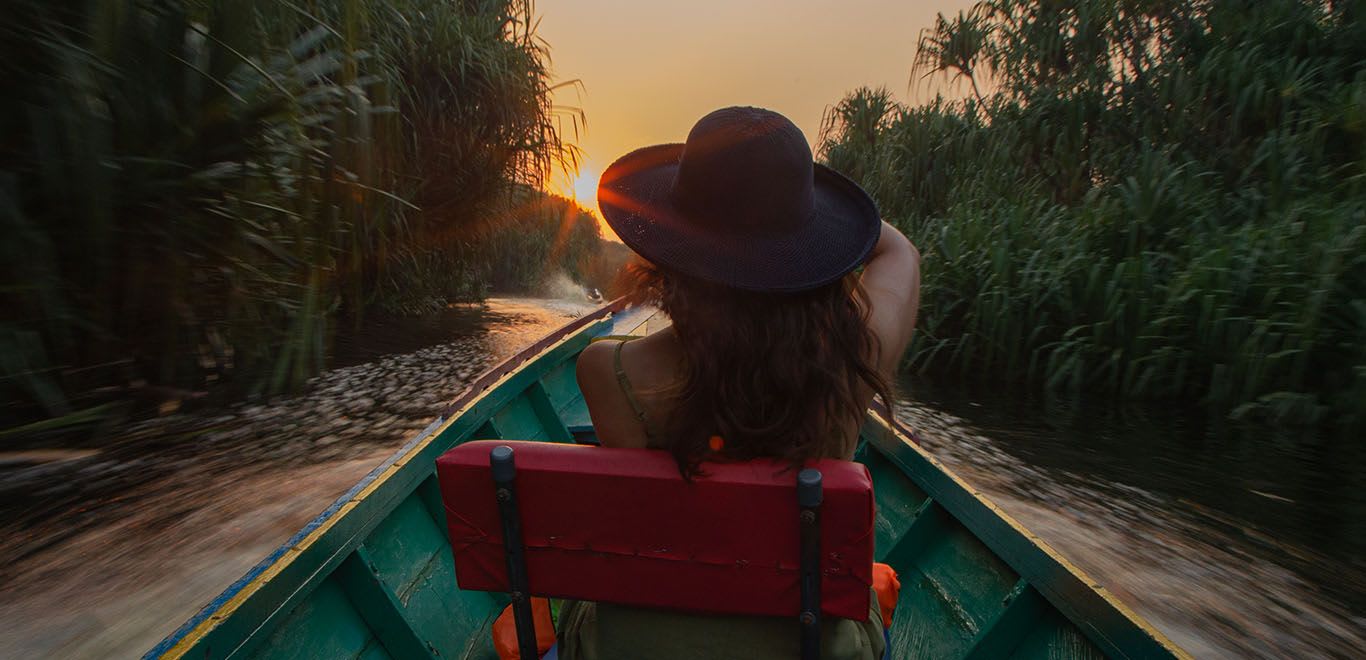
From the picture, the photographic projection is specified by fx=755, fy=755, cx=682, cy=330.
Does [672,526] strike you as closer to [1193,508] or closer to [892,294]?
[892,294]

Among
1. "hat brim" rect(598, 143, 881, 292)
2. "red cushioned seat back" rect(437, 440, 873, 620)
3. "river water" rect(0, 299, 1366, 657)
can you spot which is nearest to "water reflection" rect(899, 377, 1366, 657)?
"river water" rect(0, 299, 1366, 657)

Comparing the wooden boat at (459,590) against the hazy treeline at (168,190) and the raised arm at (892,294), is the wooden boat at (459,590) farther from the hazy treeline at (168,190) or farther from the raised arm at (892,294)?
the hazy treeline at (168,190)

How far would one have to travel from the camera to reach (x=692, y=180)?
3.79 ft

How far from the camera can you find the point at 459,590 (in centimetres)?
226

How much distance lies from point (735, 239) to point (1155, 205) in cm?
744

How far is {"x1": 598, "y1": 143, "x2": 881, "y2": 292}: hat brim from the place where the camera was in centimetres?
111

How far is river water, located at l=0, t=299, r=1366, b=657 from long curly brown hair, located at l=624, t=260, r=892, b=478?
345cm

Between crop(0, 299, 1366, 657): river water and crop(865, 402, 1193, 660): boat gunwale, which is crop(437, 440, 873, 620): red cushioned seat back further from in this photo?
crop(0, 299, 1366, 657): river water

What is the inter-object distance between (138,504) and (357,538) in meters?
3.67

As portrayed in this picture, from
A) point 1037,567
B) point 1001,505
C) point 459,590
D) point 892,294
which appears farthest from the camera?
point 1001,505

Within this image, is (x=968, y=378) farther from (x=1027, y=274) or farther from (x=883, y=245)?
(x=883, y=245)

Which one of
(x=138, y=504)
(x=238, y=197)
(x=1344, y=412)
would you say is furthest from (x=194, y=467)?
Result: (x=1344, y=412)

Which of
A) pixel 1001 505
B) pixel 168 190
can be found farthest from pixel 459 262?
pixel 1001 505

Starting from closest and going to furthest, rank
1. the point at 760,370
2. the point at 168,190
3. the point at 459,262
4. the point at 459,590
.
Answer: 1. the point at 760,370
2. the point at 459,590
3. the point at 168,190
4. the point at 459,262
